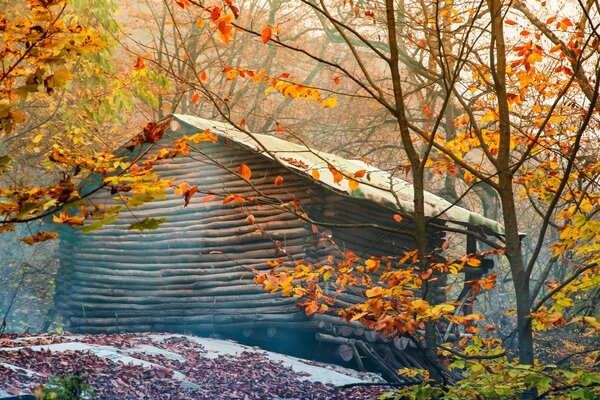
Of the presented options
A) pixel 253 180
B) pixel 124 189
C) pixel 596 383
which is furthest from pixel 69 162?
pixel 253 180

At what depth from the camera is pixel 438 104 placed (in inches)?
1079

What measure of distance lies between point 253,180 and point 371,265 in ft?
26.2

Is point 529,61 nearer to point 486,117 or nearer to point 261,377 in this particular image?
point 486,117

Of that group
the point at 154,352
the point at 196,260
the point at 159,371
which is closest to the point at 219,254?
the point at 196,260

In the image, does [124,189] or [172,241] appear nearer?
[124,189]

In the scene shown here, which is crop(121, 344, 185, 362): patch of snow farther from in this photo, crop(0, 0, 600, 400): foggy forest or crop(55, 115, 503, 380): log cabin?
crop(55, 115, 503, 380): log cabin

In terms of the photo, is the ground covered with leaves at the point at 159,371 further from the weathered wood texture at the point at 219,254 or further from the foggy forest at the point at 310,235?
the weathered wood texture at the point at 219,254

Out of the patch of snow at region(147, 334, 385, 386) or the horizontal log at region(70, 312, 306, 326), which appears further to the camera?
the horizontal log at region(70, 312, 306, 326)

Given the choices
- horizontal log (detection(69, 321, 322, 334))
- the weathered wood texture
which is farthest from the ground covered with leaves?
the weathered wood texture

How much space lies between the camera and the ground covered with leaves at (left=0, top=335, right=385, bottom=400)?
813 centimetres

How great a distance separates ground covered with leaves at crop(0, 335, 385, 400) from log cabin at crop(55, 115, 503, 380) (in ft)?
3.29

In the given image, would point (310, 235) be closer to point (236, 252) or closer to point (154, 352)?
point (236, 252)

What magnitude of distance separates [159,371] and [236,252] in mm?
4246

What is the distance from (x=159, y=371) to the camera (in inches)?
366
